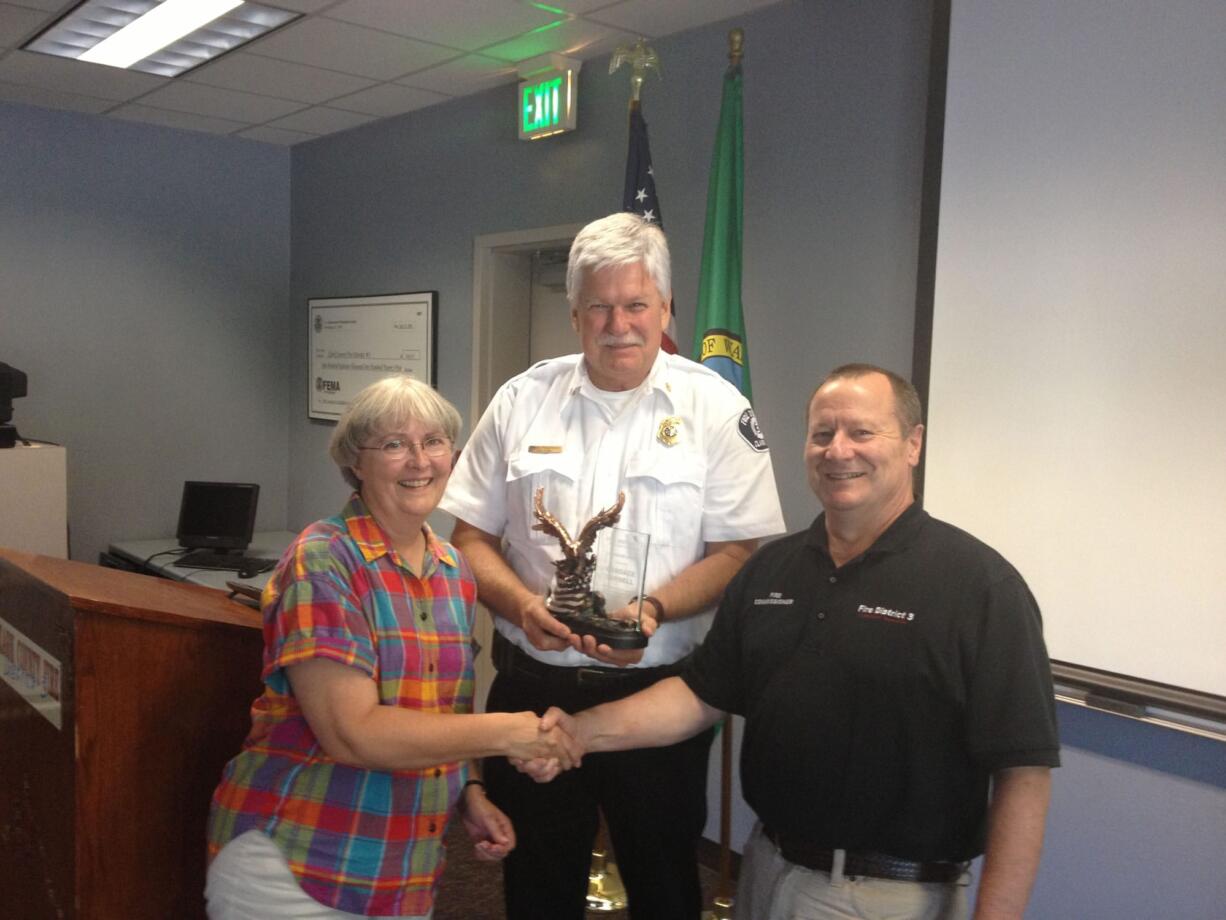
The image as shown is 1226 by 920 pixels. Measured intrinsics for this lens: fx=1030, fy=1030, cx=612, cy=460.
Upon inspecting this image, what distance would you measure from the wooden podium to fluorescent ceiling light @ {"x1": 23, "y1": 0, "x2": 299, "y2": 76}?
2.29 m

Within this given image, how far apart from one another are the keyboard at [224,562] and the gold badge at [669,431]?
3.01 meters

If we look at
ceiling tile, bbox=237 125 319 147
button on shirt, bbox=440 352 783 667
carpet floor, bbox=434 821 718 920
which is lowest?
carpet floor, bbox=434 821 718 920

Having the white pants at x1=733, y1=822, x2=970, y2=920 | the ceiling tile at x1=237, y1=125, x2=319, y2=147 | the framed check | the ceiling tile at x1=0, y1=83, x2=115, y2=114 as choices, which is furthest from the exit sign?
the white pants at x1=733, y1=822, x2=970, y2=920

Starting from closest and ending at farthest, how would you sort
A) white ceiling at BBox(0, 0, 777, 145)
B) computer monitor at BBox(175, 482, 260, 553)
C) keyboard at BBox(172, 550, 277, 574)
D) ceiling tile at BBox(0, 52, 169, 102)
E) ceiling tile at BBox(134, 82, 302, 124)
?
1. white ceiling at BBox(0, 0, 777, 145)
2. ceiling tile at BBox(0, 52, 169, 102)
3. ceiling tile at BBox(134, 82, 302, 124)
4. keyboard at BBox(172, 550, 277, 574)
5. computer monitor at BBox(175, 482, 260, 553)

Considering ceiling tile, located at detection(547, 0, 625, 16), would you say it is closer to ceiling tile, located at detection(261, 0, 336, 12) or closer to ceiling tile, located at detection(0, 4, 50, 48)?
ceiling tile, located at detection(261, 0, 336, 12)

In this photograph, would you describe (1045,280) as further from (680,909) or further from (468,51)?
(468,51)

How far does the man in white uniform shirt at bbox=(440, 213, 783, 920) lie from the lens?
174 centimetres

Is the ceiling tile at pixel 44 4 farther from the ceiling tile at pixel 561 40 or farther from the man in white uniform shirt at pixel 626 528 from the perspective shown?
the man in white uniform shirt at pixel 626 528

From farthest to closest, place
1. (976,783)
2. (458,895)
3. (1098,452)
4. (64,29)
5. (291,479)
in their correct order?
1. (291,479)
2. (64,29)
3. (458,895)
4. (1098,452)
5. (976,783)

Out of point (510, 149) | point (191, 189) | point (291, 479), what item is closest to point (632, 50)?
point (510, 149)

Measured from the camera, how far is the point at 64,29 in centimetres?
353

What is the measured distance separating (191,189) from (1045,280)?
13.7ft

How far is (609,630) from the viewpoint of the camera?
1562mm

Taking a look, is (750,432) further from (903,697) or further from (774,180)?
(774,180)
